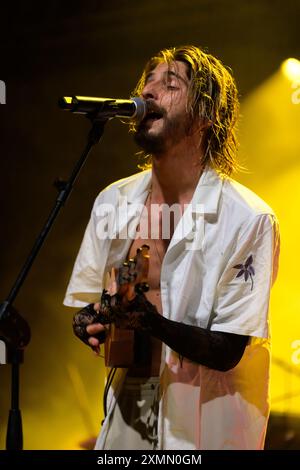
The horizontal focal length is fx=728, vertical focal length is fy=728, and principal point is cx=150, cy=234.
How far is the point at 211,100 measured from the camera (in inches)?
101

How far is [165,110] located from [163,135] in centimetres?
9

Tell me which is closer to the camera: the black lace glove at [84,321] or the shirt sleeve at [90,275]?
the black lace glove at [84,321]

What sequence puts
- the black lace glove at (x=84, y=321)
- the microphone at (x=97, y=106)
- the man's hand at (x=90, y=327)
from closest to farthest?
the microphone at (x=97, y=106) → the man's hand at (x=90, y=327) → the black lace glove at (x=84, y=321)

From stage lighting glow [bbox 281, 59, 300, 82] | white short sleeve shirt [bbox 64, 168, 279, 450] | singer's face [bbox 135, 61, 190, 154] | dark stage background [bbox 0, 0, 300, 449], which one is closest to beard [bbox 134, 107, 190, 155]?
singer's face [bbox 135, 61, 190, 154]

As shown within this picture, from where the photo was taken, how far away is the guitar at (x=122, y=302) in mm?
1917

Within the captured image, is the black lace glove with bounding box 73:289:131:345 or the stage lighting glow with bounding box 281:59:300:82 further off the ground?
the stage lighting glow with bounding box 281:59:300:82

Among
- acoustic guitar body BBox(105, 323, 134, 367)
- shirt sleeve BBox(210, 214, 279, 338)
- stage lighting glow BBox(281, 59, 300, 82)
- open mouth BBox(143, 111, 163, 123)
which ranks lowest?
acoustic guitar body BBox(105, 323, 134, 367)

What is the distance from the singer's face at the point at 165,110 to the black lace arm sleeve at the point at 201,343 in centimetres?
64

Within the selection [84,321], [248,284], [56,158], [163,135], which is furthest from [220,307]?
[56,158]

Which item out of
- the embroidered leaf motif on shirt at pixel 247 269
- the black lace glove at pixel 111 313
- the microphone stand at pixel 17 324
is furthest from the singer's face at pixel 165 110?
the black lace glove at pixel 111 313

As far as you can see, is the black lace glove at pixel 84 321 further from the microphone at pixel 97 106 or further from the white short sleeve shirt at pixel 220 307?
the microphone at pixel 97 106

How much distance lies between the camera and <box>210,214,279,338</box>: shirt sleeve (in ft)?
7.21

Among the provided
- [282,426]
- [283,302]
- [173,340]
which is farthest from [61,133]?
[173,340]

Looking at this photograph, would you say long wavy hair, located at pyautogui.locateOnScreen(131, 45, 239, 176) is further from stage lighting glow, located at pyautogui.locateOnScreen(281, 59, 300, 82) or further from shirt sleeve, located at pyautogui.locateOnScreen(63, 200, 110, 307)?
stage lighting glow, located at pyautogui.locateOnScreen(281, 59, 300, 82)
